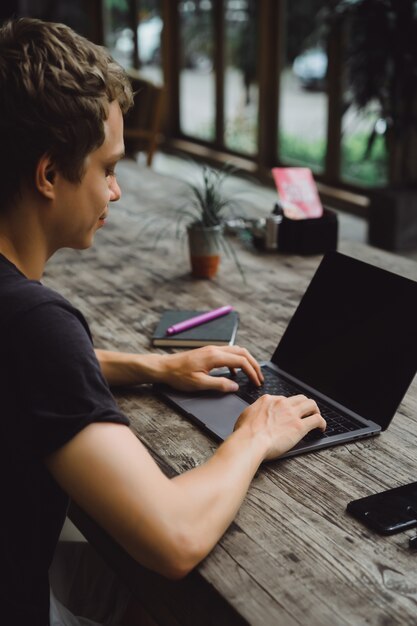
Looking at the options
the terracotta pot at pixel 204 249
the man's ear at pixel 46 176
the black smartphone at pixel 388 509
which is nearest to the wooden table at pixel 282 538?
the black smartphone at pixel 388 509

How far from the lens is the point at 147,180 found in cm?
326

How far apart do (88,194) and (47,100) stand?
0.14 m

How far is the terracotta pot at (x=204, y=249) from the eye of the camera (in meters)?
2.04

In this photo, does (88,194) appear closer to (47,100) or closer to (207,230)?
(47,100)

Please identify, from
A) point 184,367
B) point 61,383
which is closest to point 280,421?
point 184,367

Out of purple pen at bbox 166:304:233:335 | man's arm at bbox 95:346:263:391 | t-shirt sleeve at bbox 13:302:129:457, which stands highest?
t-shirt sleeve at bbox 13:302:129:457

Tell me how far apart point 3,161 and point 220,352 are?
578mm

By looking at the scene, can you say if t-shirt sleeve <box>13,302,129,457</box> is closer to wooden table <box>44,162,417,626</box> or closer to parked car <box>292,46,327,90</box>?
wooden table <box>44,162,417,626</box>

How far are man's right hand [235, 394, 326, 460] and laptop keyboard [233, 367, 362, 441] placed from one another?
2cm

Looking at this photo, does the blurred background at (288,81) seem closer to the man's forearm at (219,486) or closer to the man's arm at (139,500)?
the man's forearm at (219,486)

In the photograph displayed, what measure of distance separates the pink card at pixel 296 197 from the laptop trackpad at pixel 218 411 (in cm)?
105

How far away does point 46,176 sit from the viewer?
0.96 metres

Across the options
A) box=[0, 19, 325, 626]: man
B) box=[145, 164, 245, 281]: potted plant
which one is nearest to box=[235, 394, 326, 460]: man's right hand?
box=[0, 19, 325, 626]: man

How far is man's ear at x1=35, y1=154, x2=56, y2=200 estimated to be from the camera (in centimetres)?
95
